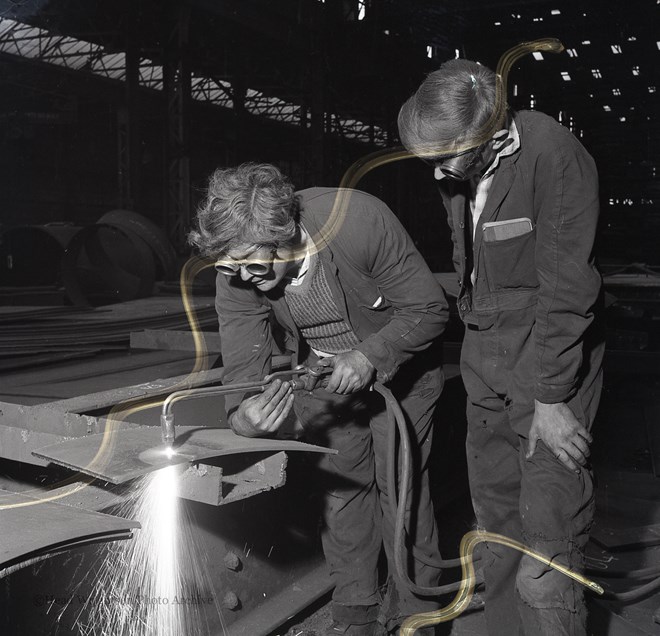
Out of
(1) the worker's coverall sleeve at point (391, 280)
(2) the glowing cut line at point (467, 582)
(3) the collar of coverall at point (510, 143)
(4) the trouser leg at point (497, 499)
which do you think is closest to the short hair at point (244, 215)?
(1) the worker's coverall sleeve at point (391, 280)

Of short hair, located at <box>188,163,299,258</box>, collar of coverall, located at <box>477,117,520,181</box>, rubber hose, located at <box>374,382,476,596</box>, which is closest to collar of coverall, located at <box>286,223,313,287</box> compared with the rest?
short hair, located at <box>188,163,299,258</box>

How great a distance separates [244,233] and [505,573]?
4.53ft

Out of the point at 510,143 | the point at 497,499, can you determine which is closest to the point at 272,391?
the point at 497,499

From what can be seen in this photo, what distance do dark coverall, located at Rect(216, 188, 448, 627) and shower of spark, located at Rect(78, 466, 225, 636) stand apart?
413mm

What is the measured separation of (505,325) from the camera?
2225 mm

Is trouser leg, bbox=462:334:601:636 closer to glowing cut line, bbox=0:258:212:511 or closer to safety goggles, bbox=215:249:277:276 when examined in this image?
safety goggles, bbox=215:249:277:276

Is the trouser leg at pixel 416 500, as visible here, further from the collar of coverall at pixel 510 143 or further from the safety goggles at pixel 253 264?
the collar of coverall at pixel 510 143

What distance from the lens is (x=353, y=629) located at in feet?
9.11

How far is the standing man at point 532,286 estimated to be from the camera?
6.42 feet

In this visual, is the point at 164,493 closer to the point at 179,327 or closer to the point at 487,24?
the point at 179,327

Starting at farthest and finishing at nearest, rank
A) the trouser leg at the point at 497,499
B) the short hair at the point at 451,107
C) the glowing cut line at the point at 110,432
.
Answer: the trouser leg at the point at 497,499 < the short hair at the point at 451,107 < the glowing cut line at the point at 110,432

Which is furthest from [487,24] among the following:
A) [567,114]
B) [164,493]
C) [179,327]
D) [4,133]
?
[4,133]

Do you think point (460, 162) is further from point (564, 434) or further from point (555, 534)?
point (555, 534)

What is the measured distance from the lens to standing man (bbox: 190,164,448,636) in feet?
7.40
